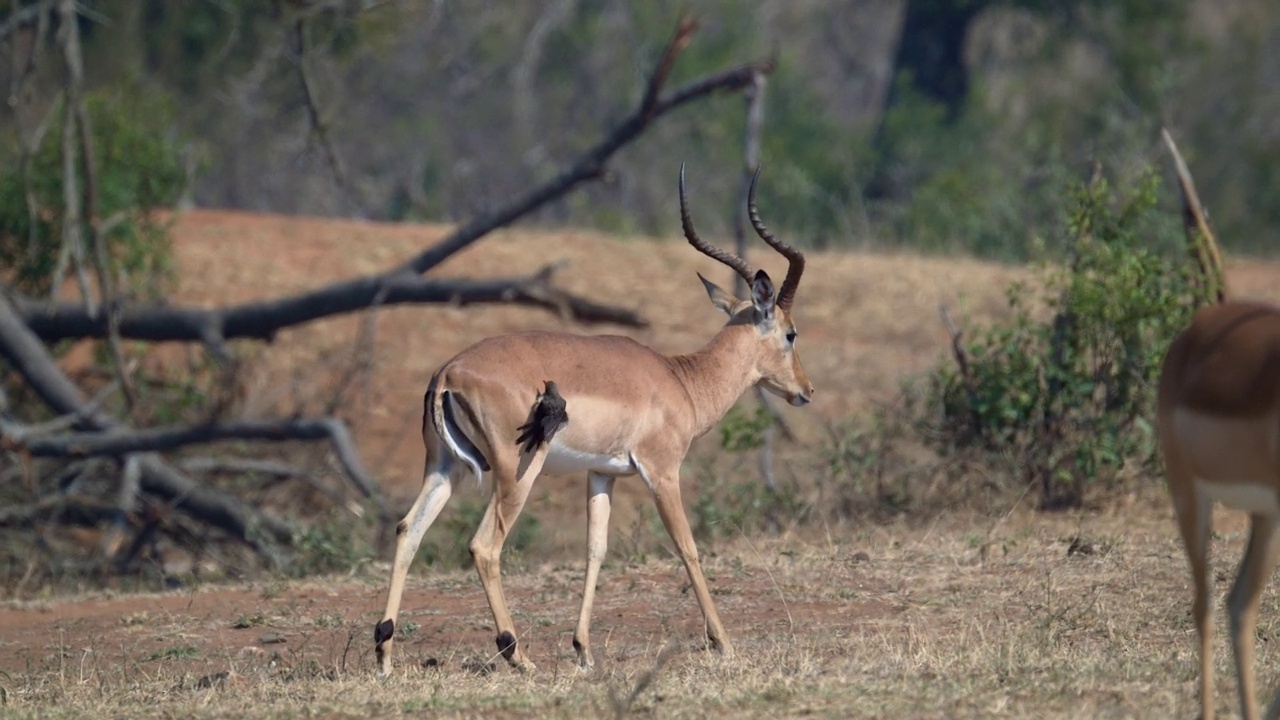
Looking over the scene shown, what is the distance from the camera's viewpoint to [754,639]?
6.70m

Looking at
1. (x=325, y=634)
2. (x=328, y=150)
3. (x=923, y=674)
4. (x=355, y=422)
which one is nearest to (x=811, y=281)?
(x=355, y=422)

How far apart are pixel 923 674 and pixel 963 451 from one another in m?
4.27

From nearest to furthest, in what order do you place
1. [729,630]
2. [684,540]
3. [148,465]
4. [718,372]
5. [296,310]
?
[684,540] → [729,630] → [718,372] → [148,465] → [296,310]

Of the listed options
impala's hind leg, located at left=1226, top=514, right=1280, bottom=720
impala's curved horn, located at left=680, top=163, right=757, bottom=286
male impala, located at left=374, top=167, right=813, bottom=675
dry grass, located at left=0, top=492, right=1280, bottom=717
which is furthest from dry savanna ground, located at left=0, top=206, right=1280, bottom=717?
impala's curved horn, located at left=680, top=163, right=757, bottom=286

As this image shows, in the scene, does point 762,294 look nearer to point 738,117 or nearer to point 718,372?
point 718,372

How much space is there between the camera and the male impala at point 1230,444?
4438mm

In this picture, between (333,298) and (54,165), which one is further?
(54,165)

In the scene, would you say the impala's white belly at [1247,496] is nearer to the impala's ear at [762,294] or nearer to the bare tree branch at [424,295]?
the impala's ear at [762,294]

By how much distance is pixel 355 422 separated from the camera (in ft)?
42.3

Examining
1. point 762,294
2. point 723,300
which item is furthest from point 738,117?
point 762,294

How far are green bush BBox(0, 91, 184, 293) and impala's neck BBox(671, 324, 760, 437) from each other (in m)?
6.41

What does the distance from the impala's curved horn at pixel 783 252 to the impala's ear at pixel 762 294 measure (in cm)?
7

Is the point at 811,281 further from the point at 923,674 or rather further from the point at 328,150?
the point at 923,674

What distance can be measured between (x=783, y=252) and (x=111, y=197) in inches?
291
